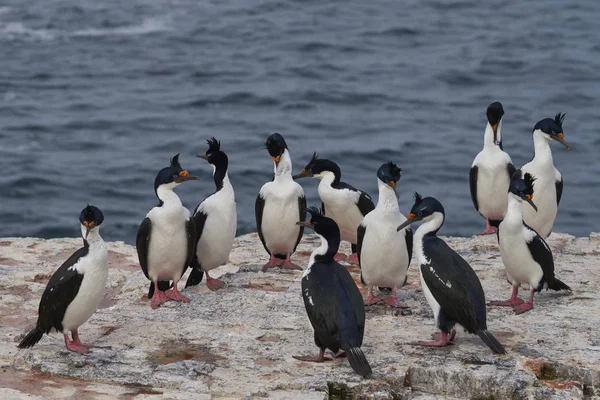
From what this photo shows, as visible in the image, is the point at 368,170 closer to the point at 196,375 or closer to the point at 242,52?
the point at 242,52

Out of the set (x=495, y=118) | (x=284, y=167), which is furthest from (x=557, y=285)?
(x=495, y=118)

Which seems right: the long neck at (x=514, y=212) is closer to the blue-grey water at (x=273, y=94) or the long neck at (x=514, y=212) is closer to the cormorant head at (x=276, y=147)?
the cormorant head at (x=276, y=147)

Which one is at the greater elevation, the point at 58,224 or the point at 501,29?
the point at 501,29

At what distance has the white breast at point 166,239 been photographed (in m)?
9.66

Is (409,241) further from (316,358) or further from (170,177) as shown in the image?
(170,177)

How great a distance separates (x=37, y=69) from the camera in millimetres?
27578

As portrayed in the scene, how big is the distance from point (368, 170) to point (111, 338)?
1254 cm

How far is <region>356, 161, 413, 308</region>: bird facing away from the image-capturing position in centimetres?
930

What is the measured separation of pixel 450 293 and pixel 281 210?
2.95 m

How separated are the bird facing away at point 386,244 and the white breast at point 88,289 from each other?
2.30m

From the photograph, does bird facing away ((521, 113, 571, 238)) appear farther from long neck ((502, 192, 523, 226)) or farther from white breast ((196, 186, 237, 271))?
white breast ((196, 186, 237, 271))

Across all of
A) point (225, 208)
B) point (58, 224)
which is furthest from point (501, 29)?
point (225, 208)

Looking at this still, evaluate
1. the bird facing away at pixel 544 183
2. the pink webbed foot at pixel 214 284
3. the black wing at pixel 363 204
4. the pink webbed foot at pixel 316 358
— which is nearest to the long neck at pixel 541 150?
the bird facing away at pixel 544 183

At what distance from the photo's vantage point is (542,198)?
11359 mm
